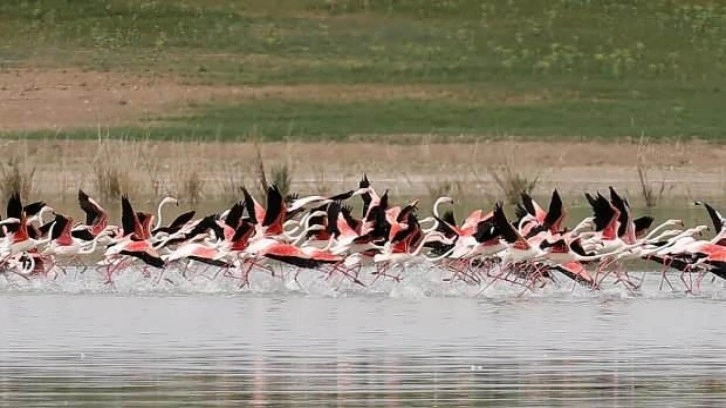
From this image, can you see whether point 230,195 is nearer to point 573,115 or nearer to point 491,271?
point 491,271

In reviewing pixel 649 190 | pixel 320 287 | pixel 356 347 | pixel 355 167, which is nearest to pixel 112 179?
pixel 649 190

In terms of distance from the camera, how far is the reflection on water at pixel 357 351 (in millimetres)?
13008

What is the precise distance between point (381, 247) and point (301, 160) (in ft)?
63.5

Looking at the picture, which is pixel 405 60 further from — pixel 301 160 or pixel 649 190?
pixel 649 190

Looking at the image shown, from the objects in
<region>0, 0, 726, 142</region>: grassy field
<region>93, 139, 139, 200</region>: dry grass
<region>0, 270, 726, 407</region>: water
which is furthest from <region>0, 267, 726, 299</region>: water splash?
<region>0, 0, 726, 142</region>: grassy field

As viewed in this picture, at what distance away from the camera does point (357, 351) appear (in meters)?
15.0

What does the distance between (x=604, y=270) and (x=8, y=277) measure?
4.74 metres

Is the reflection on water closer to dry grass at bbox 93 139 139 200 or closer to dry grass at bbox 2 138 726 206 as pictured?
dry grass at bbox 93 139 139 200

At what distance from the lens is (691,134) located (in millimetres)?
44000

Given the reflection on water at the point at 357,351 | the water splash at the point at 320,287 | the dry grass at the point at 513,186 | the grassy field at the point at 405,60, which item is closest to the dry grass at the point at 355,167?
the dry grass at the point at 513,186

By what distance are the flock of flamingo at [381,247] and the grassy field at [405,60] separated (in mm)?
21898

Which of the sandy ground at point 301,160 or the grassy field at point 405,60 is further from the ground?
the sandy ground at point 301,160

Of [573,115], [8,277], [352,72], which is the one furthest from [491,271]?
[352,72]

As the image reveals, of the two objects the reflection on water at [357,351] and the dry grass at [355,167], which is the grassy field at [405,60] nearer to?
the dry grass at [355,167]
